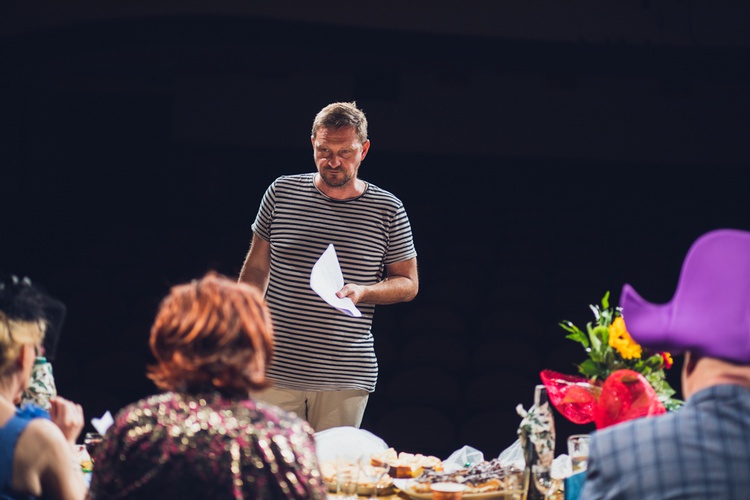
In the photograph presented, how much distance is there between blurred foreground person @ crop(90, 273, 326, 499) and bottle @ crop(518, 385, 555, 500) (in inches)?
30.7

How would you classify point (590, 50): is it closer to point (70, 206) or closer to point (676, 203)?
point (676, 203)

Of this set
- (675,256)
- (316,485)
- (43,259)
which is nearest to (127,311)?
(43,259)

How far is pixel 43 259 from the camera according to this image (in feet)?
22.3

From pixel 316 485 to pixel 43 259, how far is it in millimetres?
5738

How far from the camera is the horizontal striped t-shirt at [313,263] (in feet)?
10.2

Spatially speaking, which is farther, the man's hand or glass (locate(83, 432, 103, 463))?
the man's hand

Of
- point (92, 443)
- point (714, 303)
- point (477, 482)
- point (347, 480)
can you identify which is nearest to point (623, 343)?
point (477, 482)

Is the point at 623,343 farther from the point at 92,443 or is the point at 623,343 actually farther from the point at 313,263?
the point at 92,443

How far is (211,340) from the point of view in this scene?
1.58 metres

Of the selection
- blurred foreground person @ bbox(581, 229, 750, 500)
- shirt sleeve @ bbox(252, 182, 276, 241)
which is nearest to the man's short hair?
shirt sleeve @ bbox(252, 182, 276, 241)

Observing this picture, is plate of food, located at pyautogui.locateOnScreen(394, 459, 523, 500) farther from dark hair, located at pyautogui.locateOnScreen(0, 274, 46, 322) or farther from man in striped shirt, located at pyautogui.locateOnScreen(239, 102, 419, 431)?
dark hair, located at pyautogui.locateOnScreen(0, 274, 46, 322)

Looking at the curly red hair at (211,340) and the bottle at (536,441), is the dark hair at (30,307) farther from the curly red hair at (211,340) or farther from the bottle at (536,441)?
the bottle at (536,441)

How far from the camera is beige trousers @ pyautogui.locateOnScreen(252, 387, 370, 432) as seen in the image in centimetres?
311

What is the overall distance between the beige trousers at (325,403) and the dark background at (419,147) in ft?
7.14
